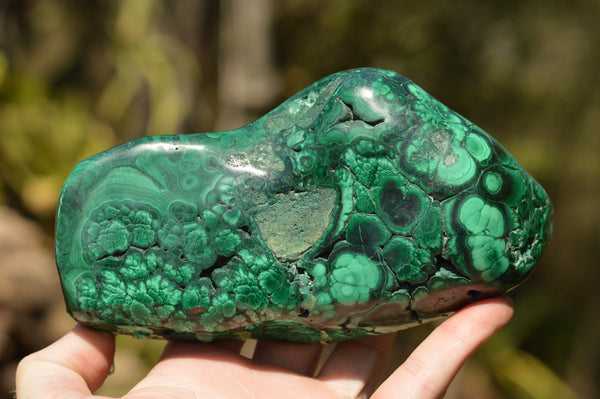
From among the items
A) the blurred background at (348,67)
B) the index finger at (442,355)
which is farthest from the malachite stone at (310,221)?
the blurred background at (348,67)

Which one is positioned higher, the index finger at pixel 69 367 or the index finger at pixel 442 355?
the index finger at pixel 442 355

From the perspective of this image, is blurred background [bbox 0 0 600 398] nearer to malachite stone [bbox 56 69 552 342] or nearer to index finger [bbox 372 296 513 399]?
malachite stone [bbox 56 69 552 342]

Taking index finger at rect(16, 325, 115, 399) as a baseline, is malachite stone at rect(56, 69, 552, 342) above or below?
above

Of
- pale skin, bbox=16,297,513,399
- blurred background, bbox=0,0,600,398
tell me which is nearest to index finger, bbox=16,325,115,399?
pale skin, bbox=16,297,513,399

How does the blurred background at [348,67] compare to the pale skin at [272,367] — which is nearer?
the pale skin at [272,367]

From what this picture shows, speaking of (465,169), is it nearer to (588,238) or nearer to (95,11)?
(588,238)

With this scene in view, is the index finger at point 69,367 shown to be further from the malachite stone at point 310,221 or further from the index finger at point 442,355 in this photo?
the index finger at point 442,355
